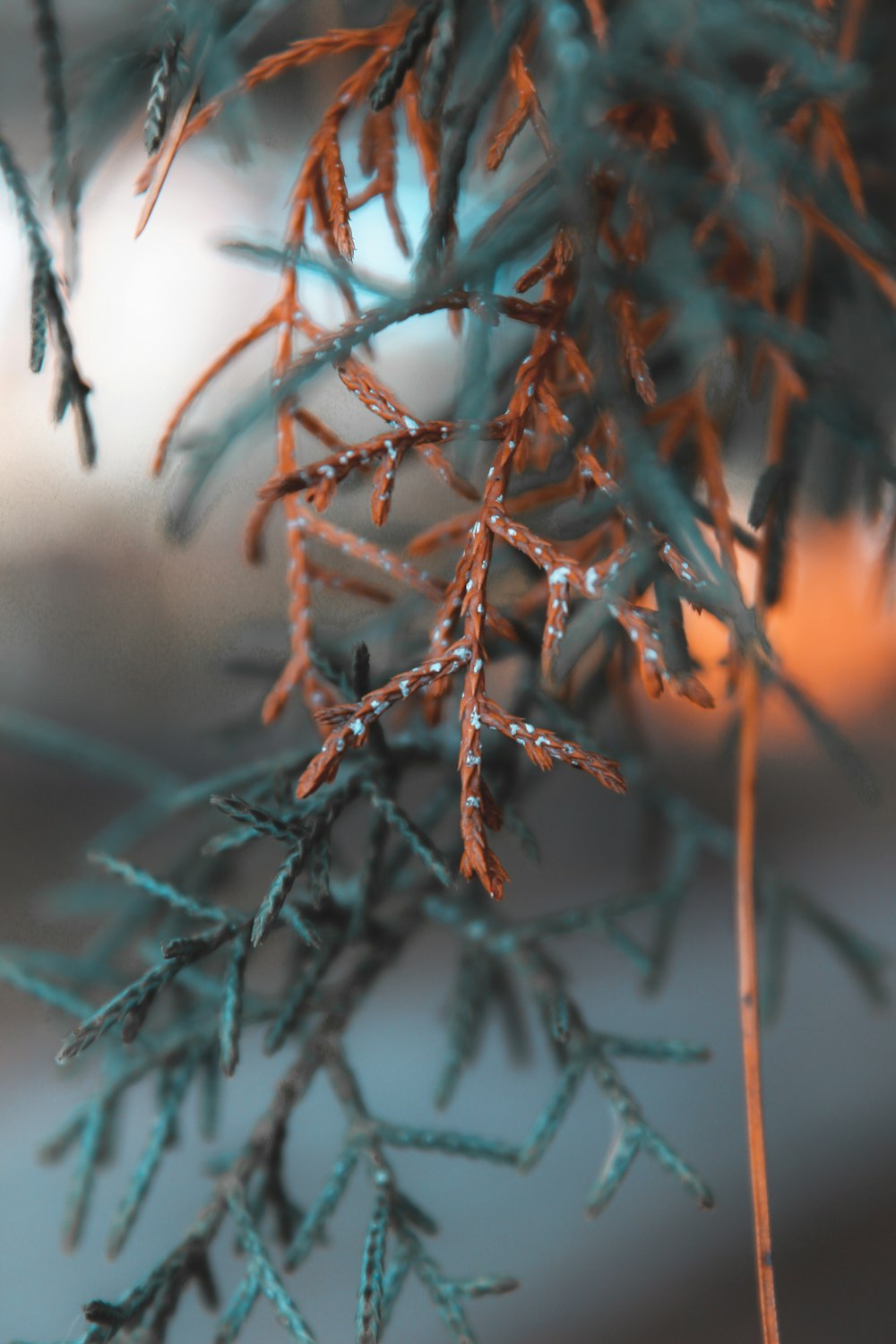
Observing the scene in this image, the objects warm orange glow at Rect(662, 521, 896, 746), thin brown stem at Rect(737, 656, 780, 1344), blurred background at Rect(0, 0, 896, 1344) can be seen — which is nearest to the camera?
thin brown stem at Rect(737, 656, 780, 1344)

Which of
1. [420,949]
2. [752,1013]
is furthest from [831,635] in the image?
[752,1013]

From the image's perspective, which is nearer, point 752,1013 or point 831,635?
point 752,1013

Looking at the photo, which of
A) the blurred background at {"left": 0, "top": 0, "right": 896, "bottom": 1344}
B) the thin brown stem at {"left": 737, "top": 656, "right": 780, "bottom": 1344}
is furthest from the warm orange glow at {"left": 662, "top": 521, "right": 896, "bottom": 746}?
the thin brown stem at {"left": 737, "top": 656, "right": 780, "bottom": 1344}

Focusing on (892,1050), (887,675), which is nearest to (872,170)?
(887,675)

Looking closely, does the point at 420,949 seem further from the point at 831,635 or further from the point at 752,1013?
the point at 752,1013

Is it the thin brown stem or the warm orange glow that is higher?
the warm orange glow

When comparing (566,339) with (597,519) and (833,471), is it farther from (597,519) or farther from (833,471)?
(833,471)

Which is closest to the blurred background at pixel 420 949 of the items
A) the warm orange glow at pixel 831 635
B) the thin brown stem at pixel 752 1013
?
the warm orange glow at pixel 831 635

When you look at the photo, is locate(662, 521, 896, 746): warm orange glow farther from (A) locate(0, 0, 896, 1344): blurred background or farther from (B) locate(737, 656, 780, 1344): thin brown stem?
(B) locate(737, 656, 780, 1344): thin brown stem
